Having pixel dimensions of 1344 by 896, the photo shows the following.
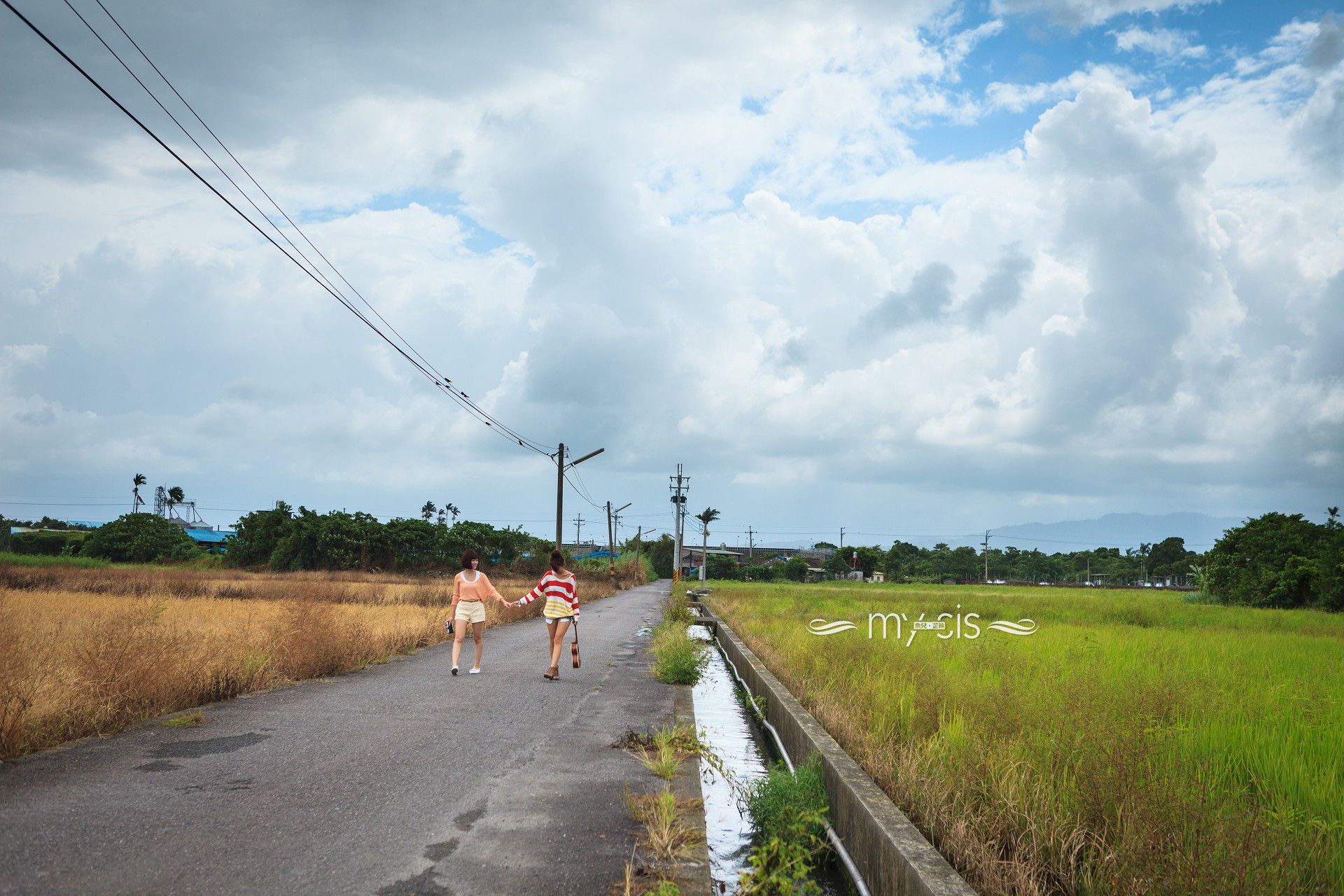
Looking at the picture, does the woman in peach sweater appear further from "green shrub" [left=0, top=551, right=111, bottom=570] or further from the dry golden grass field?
"green shrub" [left=0, top=551, right=111, bottom=570]

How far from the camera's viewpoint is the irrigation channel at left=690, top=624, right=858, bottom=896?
16.5 feet

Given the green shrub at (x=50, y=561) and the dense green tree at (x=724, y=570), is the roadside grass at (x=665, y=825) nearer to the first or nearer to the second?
the green shrub at (x=50, y=561)

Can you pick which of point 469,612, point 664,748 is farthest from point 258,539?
point 664,748

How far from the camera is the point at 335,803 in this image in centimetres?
525

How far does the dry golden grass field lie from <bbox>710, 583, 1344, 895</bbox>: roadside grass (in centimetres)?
615

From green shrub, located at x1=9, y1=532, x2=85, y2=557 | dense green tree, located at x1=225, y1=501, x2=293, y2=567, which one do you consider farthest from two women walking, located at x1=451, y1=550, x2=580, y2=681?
green shrub, located at x1=9, y1=532, x2=85, y2=557

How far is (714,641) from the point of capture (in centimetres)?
2095

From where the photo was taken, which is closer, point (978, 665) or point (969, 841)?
point (969, 841)

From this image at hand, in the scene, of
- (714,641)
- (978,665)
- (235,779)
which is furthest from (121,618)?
(714,641)

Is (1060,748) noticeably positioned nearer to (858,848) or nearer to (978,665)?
(858,848)

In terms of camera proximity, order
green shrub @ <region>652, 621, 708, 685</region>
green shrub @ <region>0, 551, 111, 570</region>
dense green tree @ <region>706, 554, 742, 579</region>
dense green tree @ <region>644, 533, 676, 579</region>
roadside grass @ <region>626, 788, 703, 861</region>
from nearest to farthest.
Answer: roadside grass @ <region>626, 788, 703, 861</region> → green shrub @ <region>652, 621, 708, 685</region> → green shrub @ <region>0, 551, 111, 570</region> → dense green tree @ <region>706, 554, 742, 579</region> → dense green tree @ <region>644, 533, 676, 579</region>

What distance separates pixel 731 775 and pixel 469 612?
5118mm

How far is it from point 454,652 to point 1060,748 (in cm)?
782

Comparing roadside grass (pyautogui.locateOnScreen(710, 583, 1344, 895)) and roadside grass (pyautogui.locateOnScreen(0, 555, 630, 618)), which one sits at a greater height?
roadside grass (pyautogui.locateOnScreen(710, 583, 1344, 895))
